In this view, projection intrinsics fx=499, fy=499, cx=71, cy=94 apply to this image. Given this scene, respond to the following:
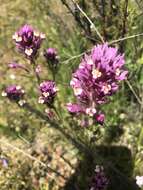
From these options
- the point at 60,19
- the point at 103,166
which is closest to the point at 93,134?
the point at 103,166

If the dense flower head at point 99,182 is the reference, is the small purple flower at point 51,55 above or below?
above

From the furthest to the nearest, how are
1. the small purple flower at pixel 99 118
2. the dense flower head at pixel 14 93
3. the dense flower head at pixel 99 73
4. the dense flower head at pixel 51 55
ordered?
the dense flower head at pixel 51 55
the dense flower head at pixel 14 93
the small purple flower at pixel 99 118
the dense flower head at pixel 99 73

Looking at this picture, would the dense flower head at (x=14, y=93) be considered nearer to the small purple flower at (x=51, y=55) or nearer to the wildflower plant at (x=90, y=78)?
the wildflower plant at (x=90, y=78)

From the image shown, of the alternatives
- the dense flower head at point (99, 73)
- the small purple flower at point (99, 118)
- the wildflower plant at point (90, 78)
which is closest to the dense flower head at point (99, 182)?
the wildflower plant at point (90, 78)

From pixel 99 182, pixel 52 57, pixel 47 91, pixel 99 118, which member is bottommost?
pixel 99 182

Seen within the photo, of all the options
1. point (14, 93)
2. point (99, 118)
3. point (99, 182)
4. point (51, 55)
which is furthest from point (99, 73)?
point (99, 182)

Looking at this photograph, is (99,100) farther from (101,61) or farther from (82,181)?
(82,181)

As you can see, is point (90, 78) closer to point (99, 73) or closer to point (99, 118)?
point (99, 73)

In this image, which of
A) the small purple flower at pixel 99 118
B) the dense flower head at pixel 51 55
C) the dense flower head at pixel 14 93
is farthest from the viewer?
the dense flower head at pixel 51 55

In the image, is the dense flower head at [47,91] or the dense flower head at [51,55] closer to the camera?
the dense flower head at [47,91]
